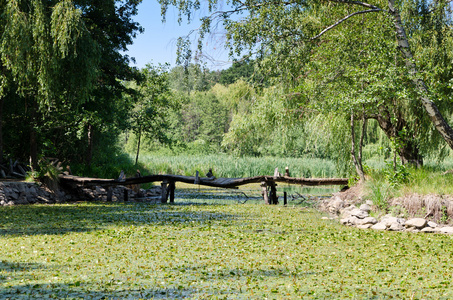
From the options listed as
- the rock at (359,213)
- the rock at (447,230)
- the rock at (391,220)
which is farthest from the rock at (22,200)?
the rock at (447,230)

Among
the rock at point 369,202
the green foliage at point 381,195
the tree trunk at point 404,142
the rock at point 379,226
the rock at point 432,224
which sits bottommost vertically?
the rock at point 379,226

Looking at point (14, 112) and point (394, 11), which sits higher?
point (394, 11)

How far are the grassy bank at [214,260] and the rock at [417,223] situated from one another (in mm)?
556

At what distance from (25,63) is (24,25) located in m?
0.97

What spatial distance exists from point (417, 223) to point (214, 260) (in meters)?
5.04

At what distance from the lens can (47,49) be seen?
12570 millimetres

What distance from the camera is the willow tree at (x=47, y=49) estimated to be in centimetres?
1216

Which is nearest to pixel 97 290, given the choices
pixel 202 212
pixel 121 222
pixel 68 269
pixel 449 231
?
pixel 68 269

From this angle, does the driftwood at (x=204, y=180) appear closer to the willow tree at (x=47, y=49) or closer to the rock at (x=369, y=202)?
the rock at (x=369, y=202)

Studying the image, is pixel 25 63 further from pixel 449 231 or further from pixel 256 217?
pixel 449 231

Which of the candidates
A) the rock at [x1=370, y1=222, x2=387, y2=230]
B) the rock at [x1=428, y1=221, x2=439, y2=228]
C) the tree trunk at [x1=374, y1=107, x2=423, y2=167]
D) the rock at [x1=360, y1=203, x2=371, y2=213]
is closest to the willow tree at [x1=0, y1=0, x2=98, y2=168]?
the rock at [x1=360, y1=203, x2=371, y2=213]

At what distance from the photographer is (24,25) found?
12.2 metres

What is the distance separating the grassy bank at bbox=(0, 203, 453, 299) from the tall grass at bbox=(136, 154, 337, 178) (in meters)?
15.1

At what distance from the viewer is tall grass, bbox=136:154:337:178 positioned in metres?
26.7
